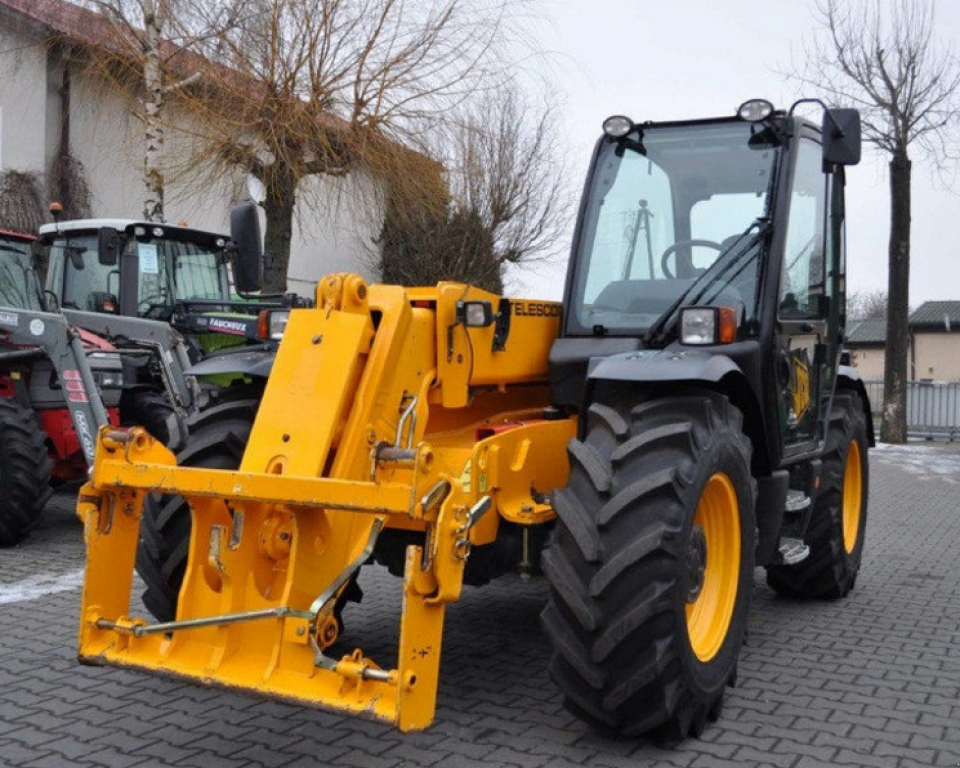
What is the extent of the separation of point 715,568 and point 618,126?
2.29 m

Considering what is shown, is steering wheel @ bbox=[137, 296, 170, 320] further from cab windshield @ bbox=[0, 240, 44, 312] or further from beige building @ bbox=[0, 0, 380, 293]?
beige building @ bbox=[0, 0, 380, 293]

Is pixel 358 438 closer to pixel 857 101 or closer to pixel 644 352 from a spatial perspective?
pixel 644 352

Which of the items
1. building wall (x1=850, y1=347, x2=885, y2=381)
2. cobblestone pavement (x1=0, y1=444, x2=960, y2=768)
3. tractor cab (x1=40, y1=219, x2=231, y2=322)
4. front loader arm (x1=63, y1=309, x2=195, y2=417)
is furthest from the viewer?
building wall (x1=850, y1=347, x2=885, y2=381)

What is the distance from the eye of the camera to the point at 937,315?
49875 millimetres

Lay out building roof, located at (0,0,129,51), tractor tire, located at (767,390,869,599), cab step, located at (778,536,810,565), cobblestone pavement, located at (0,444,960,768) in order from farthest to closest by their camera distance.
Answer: building roof, located at (0,0,129,51) → tractor tire, located at (767,390,869,599) → cab step, located at (778,536,810,565) → cobblestone pavement, located at (0,444,960,768)

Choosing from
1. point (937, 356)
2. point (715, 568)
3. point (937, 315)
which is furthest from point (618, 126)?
point (937, 315)

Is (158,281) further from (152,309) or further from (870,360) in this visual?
(870,360)

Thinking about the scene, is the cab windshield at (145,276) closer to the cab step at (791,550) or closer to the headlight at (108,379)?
the headlight at (108,379)

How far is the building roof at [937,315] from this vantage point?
1914 inches

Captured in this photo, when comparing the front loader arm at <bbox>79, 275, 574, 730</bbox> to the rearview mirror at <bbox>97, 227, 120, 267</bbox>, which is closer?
the front loader arm at <bbox>79, 275, 574, 730</bbox>

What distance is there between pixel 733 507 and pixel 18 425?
5693mm

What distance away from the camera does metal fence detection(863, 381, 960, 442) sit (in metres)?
21.7

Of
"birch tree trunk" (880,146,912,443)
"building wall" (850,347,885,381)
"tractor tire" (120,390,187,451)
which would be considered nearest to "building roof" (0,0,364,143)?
"tractor tire" (120,390,187,451)

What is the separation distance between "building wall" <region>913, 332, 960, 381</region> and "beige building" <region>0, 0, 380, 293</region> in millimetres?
35533
